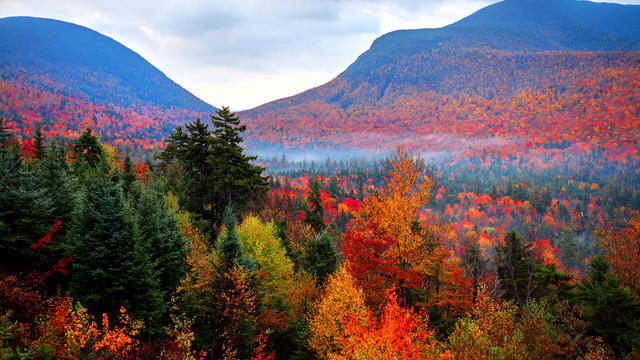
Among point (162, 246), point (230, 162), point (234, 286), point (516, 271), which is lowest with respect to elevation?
point (516, 271)

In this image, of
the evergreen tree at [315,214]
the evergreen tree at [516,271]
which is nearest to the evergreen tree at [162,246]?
the evergreen tree at [315,214]

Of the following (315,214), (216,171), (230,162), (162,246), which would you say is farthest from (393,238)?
(315,214)

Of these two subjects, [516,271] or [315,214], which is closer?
[516,271]

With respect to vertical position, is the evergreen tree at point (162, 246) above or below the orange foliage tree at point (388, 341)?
above

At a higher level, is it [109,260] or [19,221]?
[19,221]

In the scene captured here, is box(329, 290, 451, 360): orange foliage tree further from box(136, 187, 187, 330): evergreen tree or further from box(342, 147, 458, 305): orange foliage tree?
box(136, 187, 187, 330): evergreen tree

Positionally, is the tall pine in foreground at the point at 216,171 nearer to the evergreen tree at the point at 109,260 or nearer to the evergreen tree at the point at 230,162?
Answer: the evergreen tree at the point at 230,162

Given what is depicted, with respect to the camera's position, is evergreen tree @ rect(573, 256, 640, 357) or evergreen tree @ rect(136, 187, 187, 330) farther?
evergreen tree @ rect(136, 187, 187, 330)

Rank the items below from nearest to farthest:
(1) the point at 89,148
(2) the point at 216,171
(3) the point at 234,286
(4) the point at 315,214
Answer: (3) the point at 234,286 < (2) the point at 216,171 < (4) the point at 315,214 < (1) the point at 89,148

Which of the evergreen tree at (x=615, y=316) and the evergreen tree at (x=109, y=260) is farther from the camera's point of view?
the evergreen tree at (x=615, y=316)

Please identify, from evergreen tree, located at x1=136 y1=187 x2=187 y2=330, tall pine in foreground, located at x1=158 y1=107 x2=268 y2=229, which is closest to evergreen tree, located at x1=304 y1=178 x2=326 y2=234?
tall pine in foreground, located at x1=158 y1=107 x2=268 y2=229

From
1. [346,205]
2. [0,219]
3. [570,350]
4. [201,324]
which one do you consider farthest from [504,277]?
[346,205]

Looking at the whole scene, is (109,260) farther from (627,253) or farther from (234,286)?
(627,253)

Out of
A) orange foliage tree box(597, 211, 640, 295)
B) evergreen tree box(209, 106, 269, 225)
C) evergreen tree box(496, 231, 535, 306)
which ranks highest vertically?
evergreen tree box(209, 106, 269, 225)
